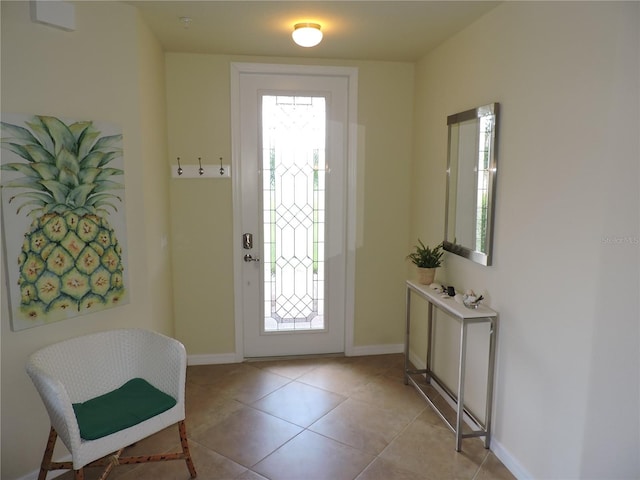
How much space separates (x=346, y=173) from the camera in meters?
3.90

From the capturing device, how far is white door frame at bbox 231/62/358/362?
368 cm

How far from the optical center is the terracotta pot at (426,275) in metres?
3.25

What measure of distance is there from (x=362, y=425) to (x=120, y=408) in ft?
4.82

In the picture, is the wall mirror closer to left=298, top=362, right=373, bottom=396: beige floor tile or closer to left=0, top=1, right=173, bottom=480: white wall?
left=298, top=362, right=373, bottom=396: beige floor tile

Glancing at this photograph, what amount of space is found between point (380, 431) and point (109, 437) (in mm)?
1574

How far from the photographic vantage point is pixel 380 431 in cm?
288

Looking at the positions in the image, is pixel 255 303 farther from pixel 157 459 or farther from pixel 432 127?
pixel 432 127

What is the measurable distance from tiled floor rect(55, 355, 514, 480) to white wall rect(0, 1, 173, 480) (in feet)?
1.76

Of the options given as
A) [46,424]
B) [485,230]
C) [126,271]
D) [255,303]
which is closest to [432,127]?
[485,230]

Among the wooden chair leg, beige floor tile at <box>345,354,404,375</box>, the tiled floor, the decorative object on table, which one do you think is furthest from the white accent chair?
beige floor tile at <box>345,354,404,375</box>

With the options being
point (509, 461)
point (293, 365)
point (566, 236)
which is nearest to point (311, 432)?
point (293, 365)

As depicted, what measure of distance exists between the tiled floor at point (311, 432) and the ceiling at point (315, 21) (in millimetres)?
2516

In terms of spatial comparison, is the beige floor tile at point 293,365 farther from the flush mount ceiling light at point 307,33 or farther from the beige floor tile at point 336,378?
the flush mount ceiling light at point 307,33

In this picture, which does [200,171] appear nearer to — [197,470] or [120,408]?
[120,408]
